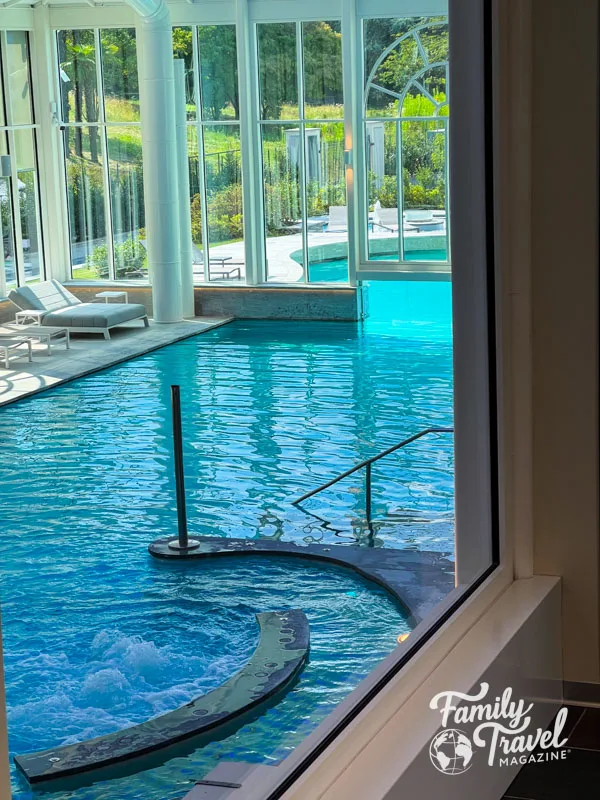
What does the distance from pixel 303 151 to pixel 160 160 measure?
2.52 m

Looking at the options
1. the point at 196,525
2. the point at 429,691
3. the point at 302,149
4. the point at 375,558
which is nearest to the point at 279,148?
the point at 302,149

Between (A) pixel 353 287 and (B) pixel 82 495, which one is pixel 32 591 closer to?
(B) pixel 82 495

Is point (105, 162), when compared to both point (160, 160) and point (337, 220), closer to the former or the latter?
point (160, 160)

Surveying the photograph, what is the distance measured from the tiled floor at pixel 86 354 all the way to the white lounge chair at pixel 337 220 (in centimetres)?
233

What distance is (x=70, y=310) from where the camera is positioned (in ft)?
55.6

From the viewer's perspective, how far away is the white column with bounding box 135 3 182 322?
656 inches

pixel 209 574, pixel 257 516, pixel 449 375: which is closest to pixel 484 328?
pixel 209 574

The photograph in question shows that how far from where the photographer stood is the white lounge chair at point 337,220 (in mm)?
18234

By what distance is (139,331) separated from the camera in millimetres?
17344

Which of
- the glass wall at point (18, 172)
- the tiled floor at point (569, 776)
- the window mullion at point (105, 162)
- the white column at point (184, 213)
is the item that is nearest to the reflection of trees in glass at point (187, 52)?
the white column at point (184, 213)

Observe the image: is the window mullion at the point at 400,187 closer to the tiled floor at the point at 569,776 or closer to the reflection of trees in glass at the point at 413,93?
the reflection of trees in glass at the point at 413,93

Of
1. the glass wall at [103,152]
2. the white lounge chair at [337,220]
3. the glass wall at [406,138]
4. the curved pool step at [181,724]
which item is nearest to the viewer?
the curved pool step at [181,724]

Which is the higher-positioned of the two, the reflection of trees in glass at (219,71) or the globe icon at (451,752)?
the reflection of trees in glass at (219,71)

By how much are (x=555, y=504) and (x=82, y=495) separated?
22.7ft
